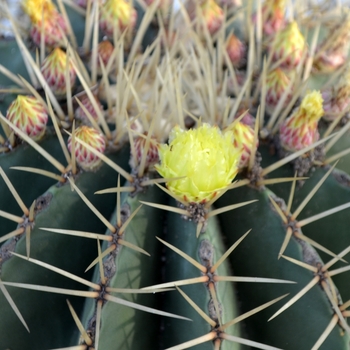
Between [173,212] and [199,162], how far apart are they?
0.19m

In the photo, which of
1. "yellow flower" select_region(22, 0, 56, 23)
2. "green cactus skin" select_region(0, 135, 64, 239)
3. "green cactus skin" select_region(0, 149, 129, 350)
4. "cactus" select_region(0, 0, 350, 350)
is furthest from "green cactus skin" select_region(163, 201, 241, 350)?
"yellow flower" select_region(22, 0, 56, 23)

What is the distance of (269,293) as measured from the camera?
29.0 inches

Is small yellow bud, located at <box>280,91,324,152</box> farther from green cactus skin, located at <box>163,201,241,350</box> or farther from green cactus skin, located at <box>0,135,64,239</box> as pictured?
green cactus skin, located at <box>0,135,64,239</box>

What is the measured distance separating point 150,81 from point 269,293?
547 mm

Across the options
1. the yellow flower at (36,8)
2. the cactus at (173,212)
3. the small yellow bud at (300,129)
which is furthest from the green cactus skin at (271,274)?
the yellow flower at (36,8)

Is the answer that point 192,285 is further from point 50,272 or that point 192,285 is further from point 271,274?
point 50,272

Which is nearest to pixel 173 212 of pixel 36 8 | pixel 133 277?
pixel 133 277

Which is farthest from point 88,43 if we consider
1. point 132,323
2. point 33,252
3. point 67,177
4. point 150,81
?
point 132,323

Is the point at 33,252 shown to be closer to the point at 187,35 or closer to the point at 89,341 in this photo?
the point at 89,341

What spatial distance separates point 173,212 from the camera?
2.52ft

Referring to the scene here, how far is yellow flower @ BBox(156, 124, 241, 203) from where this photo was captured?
0.61m

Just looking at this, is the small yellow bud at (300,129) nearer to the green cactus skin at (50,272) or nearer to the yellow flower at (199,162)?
the yellow flower at (199,162)

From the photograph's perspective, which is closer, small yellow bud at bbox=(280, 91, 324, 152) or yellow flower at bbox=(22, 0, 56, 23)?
small yellow bud at bbox=(280, 91, 324, 152)

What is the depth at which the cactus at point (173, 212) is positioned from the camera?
2.15ft
